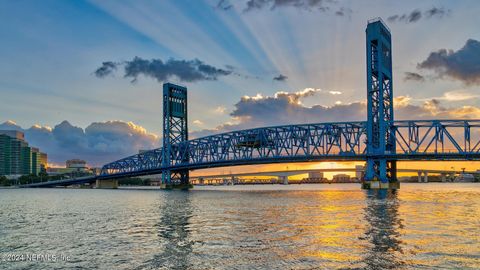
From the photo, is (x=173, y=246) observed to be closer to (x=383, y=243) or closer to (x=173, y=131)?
(x=383, y=243)

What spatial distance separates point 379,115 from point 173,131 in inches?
3142

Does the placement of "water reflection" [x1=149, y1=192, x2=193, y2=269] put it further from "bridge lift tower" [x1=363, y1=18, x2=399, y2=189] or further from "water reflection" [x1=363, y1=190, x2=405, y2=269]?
"bridge lift tower" [x1=363, y1=18, x2=399, y2=189]

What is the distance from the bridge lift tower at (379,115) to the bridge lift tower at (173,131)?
72.0 metres

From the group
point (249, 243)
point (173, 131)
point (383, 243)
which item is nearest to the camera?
point (383, 243)

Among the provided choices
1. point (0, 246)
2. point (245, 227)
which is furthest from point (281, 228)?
point (0, 246)

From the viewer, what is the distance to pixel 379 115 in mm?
115938

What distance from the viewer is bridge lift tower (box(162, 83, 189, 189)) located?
163375 mm

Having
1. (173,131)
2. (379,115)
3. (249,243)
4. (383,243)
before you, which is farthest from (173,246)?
(173,131)

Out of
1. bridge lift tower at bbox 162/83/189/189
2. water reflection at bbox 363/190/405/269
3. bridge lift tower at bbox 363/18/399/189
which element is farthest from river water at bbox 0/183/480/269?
bridge lift tower at bbox 162/83/189/189

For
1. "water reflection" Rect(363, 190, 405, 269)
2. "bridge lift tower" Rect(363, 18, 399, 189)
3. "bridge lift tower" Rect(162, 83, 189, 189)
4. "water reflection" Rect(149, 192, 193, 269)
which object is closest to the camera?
"water reflection" Rect(363, 190, 405, 269)

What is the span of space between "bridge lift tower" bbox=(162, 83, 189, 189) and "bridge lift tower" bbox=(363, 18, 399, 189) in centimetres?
7201

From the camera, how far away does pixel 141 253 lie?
25.3 metres

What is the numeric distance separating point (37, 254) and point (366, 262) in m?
17.9

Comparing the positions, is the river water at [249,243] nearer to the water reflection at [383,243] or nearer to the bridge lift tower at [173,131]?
the water reflection at [383,243]
